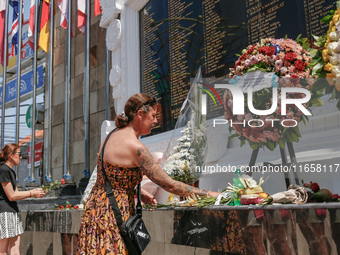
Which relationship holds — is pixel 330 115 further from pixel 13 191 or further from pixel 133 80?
pixel 133 80

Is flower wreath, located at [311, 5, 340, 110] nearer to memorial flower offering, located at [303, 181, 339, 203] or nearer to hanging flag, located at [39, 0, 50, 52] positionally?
memorial flower offering, located at [303, 181, 339, 203]

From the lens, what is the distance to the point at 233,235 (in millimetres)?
2607

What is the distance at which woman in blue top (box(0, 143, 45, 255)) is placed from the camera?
524 cm

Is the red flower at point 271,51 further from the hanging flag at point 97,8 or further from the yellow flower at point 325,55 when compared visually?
the hanging flag at point 97,8

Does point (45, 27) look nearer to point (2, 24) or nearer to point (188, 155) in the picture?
point (2, 24)

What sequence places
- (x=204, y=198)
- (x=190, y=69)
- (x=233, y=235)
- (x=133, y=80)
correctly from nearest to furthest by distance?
(x=233, y=235) < (x=204, y=198) < (x=190, y=69) < (x=133, y=80)

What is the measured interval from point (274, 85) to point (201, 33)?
459 centimetres

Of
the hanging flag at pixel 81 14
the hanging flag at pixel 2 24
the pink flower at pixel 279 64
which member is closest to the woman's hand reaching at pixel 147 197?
the pink flower at pixel 279 64

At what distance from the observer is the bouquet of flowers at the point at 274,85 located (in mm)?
2461

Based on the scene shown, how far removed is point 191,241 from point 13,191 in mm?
3072

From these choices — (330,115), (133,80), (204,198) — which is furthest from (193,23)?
(330,115)

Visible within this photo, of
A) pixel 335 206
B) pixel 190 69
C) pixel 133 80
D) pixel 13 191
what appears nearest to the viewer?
pixel 335 206

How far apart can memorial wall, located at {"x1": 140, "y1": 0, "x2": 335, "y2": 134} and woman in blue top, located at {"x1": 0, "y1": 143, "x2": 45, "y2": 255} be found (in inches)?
115

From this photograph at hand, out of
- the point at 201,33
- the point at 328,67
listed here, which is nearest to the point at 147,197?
the point at 328,67
